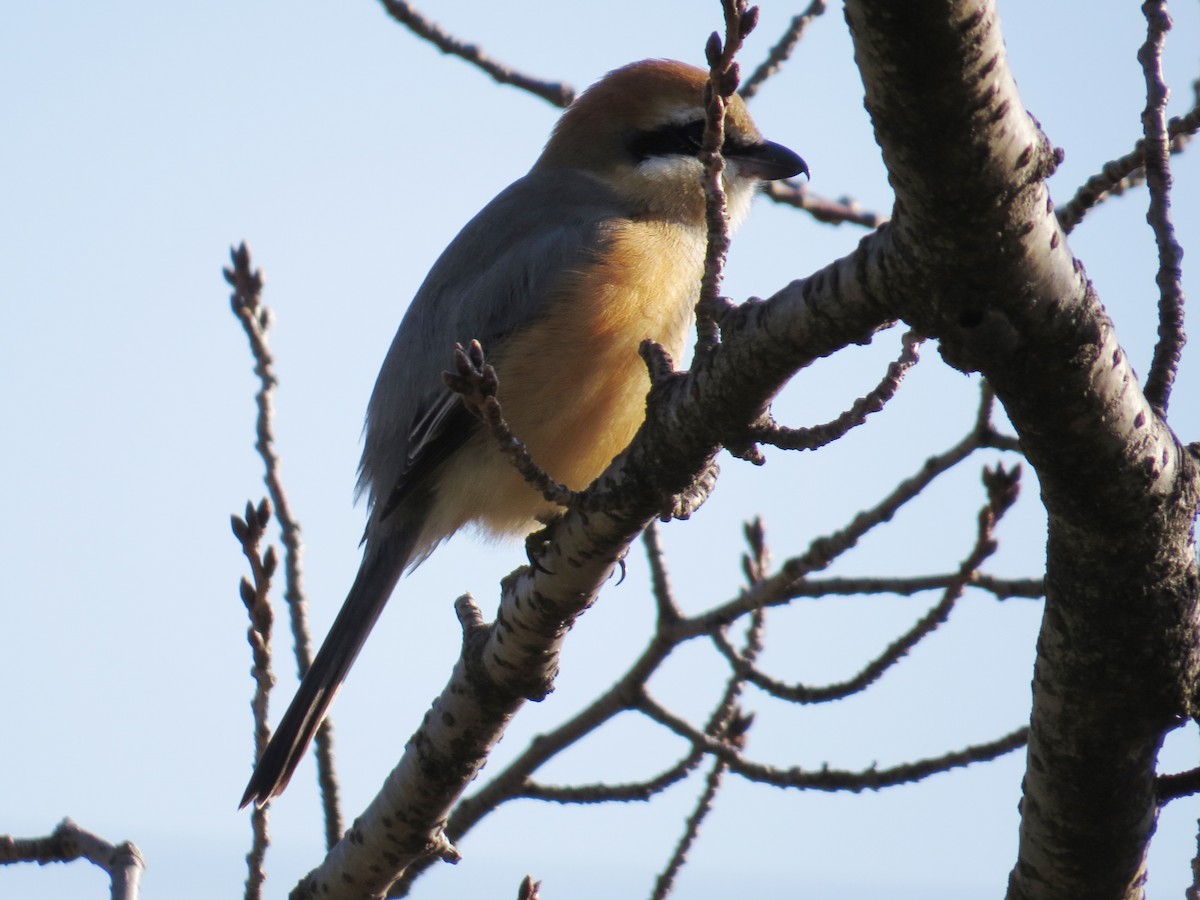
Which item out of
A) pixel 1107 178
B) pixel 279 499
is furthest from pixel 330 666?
pixel 1107 178

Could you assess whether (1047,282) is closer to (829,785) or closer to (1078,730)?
(1078,730)

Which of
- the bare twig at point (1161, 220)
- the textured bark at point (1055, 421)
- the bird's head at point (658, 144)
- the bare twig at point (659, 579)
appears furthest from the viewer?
the bird's head at point (658, 144)

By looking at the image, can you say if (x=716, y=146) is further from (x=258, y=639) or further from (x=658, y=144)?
(x=658, y=144)

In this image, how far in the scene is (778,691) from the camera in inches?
159

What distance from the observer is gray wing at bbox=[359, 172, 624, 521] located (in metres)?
4.44

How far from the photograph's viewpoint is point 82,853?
3.08m

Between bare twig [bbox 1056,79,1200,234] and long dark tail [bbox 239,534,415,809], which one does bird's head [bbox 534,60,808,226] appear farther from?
bare twig [bbox 1056,79,1200,234]

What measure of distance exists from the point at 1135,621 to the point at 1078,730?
21cm

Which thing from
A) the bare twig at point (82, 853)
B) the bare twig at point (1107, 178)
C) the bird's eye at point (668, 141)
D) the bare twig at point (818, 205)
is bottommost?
the bare twig at point (82, 853)

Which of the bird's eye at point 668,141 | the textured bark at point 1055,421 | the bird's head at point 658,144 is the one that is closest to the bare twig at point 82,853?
the textured bark at point 1055,421

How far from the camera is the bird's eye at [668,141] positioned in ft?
17.1

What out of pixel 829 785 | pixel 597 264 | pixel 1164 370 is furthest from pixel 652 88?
pixel 1164 370

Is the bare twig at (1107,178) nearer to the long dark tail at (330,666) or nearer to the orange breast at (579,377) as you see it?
the orange breast at (579,377)

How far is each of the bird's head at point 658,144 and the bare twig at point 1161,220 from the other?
8.54 feet
